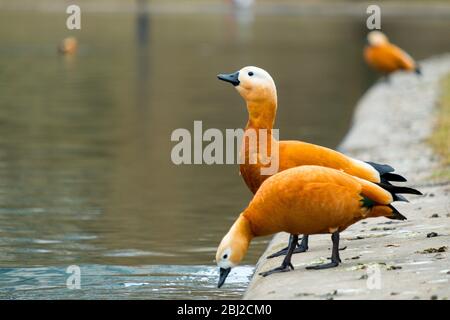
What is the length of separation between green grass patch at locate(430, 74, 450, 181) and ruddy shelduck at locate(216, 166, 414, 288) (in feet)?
14.2

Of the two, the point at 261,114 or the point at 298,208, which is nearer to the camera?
the point at 298,208

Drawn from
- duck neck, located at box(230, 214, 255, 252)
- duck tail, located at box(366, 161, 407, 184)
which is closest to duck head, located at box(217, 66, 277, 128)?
duck tail, located at box(366, 161, 407, 184)

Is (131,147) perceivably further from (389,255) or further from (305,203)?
(305,203)

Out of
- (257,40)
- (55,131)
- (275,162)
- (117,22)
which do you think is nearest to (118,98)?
(55,131)

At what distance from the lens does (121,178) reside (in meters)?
13.8

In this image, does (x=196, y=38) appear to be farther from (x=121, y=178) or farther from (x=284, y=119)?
(x=121, y=178)

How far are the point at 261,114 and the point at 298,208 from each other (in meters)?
1.22

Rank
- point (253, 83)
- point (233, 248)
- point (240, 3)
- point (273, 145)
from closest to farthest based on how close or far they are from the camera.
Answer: point (233, 248), point (273, 145), point (253, 83), point (240, 3)

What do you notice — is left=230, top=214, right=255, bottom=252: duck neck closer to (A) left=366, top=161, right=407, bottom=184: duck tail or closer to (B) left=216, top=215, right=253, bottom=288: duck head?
(B) left=216, top=215, right=253, bottom=288: duck head

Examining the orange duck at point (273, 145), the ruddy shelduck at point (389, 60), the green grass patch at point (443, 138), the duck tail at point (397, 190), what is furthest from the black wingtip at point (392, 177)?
the ruddy shelduck at point (389, 60)

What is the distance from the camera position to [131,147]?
641 inches

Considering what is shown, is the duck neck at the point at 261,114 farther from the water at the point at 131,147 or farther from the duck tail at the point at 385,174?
the water at the point at 131,147

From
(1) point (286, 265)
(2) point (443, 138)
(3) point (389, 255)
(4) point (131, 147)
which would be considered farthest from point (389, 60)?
(1) point (286, 265)

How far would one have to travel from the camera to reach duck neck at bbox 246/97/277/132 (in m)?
8.23
